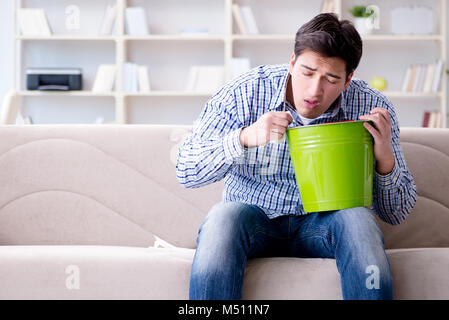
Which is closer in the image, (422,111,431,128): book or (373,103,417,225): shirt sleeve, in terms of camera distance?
(373,103,417,225): shirt sleeve

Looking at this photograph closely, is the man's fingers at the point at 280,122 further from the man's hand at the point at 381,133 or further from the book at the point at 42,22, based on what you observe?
the book at the point at 42,22

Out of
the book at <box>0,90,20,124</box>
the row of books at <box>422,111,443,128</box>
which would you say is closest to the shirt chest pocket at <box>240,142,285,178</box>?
the book at <box>0,90,20,124</box>

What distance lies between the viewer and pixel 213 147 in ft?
4.17

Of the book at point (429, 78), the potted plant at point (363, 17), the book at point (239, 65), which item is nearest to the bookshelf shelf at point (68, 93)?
the book at point (239, 65)

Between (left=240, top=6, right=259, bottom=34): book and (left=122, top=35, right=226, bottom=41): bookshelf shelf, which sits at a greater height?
(left=240, top=6, right=259, bottom=34): book

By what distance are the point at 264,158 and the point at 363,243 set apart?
1.08ft

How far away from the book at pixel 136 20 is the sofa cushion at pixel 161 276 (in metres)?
3.23

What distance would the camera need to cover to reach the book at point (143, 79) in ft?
14.4

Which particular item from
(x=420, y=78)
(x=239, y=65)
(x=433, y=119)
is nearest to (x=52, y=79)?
(x=239, y=65)

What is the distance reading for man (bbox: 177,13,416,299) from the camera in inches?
44.5

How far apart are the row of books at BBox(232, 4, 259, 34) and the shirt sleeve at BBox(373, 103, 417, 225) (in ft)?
9.97

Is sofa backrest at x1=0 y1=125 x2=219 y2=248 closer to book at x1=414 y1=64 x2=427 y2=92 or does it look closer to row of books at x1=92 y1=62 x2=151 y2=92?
row of books at x1=92 y1=62 x2=151 y2=92

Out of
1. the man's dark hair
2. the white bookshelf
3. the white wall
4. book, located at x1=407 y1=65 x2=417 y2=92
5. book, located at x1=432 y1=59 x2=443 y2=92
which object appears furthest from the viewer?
the white wall
